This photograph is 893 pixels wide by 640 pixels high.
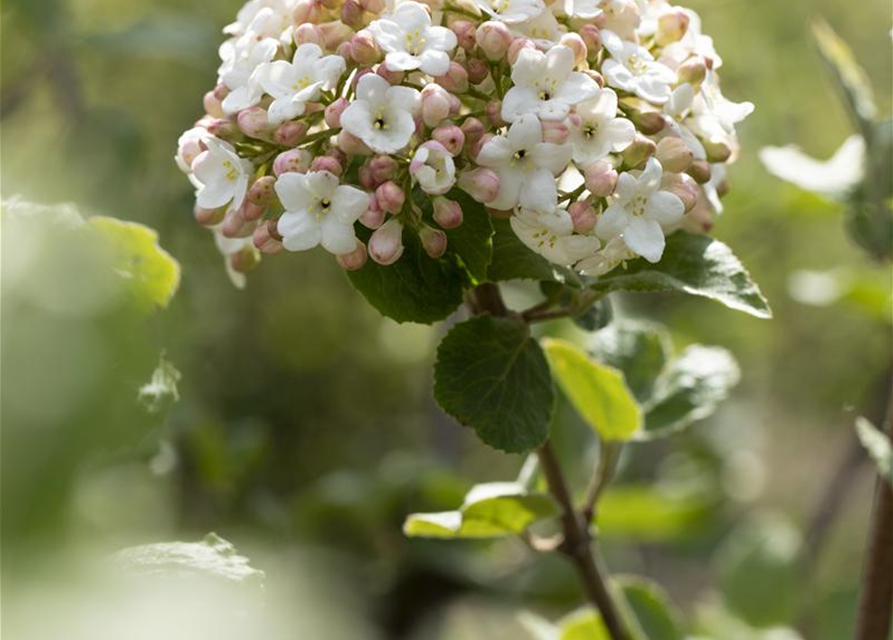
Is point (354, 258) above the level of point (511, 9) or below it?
below

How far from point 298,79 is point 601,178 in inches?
7.9

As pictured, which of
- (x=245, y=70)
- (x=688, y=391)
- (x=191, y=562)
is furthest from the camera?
(x=688, y=391)

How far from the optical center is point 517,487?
95 centimetres

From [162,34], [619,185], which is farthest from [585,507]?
[162,34]

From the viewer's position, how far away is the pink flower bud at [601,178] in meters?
0.72

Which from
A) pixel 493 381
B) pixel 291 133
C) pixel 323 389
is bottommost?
pixel 323 389

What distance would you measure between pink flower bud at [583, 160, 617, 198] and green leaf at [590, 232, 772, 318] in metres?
0.07

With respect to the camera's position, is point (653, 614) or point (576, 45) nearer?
point (576, 45)

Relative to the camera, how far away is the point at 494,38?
2.39 ft

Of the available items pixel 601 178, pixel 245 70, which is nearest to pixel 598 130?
pixel 601 178

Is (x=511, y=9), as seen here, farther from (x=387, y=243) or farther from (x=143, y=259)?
(x=143, y=259)

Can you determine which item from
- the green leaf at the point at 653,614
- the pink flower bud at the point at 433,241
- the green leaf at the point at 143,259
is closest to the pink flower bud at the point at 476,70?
the pink flower bud at the point at 433,241

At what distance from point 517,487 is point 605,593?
0.12 m

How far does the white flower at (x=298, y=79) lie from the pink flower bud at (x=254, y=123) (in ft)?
0.04
